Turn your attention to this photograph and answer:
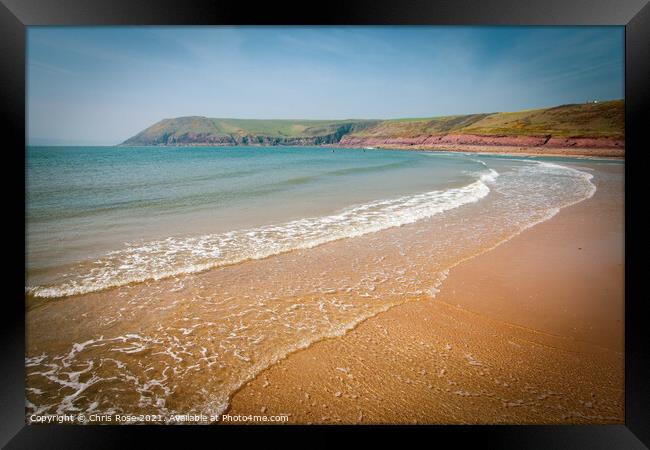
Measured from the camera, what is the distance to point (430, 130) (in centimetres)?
7588

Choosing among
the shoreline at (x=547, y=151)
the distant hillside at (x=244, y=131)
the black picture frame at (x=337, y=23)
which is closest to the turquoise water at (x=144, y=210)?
the black picture frame at (x=337, y=23)

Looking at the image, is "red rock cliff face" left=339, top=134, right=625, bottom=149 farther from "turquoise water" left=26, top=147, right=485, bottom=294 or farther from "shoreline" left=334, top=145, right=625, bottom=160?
A: "turquoise water" left=26, top=147, right=485, bottom=294

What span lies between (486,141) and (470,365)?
51.4 m

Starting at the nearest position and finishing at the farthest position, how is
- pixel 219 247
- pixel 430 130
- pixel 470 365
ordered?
pixel 470 365, pixel 219 247, pixel 430 130

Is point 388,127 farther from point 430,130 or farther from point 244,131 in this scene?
point 244,131

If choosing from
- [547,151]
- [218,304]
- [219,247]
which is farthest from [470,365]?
[547,151]

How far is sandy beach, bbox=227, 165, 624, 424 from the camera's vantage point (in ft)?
6.61

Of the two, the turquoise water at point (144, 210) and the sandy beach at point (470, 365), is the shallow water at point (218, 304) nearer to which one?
the sandy beach at point (470, 365)

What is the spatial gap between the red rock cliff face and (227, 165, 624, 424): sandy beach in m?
1.56

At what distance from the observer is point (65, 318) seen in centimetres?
291

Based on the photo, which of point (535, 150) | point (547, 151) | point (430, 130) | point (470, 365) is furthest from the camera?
point (430, 130)

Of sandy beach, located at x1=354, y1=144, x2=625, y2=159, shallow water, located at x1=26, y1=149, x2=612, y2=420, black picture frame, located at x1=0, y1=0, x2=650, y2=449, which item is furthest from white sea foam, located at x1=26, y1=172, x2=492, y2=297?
sandy beach, located at x1=354, y1=144, x2=625, y2=159

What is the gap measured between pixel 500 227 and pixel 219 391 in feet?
18.5

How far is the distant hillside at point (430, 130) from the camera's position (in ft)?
76.2
